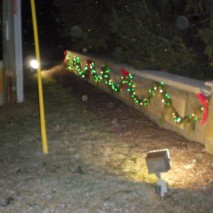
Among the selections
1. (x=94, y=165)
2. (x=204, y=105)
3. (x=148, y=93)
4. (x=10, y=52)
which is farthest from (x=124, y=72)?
(x=94, y=165)

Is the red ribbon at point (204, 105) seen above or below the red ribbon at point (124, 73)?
above

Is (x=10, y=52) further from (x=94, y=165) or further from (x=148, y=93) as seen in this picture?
(x=94, y=165)

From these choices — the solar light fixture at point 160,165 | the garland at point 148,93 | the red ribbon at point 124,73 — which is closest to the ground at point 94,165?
the solar light fixture at point 160,165

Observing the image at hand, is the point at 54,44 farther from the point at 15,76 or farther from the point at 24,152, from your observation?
the point at 24,152

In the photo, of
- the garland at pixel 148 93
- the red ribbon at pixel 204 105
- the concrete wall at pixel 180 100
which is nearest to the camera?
the red ribbon at pixel 204 105

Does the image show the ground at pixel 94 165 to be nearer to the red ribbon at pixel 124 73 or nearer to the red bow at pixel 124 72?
the red ribbon at pixel 124 73

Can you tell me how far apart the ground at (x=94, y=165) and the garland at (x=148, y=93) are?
344 mm

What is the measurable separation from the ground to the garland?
13.5 inches

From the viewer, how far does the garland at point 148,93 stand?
21.3 ft

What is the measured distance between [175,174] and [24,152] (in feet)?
7.99

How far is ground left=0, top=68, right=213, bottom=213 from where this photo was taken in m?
4.73

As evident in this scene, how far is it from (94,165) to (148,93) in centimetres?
296

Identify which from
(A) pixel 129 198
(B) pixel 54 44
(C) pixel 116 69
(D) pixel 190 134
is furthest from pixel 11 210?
(B) pixel 54 44

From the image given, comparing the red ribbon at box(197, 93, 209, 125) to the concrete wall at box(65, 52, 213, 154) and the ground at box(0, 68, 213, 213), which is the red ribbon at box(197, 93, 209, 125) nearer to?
the concrete wall at box(65, 52, 213, 154)
